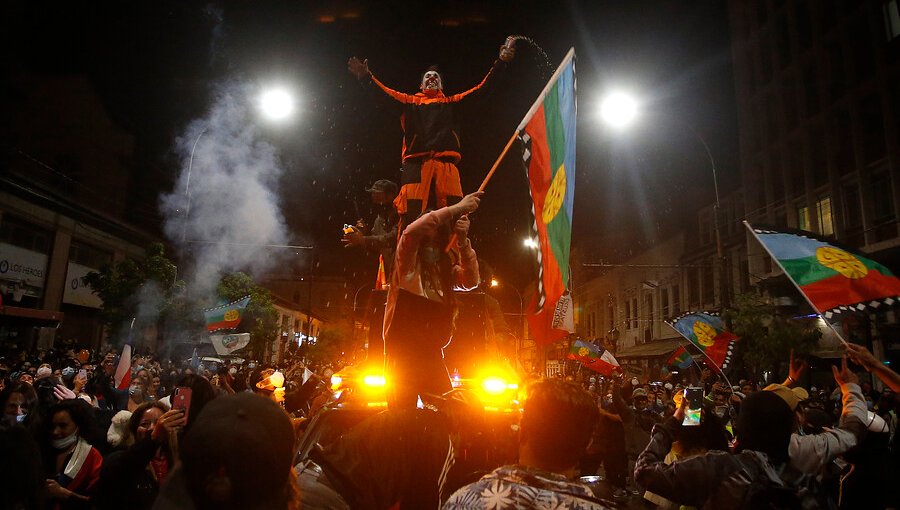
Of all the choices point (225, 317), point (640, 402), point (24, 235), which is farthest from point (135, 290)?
point (640, 402)

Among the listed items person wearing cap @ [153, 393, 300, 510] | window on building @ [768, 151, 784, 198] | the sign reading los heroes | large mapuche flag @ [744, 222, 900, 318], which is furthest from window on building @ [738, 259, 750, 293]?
the sign reading los heroes

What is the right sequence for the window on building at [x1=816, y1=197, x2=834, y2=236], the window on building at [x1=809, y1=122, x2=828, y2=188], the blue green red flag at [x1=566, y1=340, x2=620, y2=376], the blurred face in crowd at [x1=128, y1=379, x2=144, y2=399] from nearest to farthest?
the blurred face in crowd at [x1=128, y1=379, x2=144, y2=399]
the blue green red flag at [x1=566, y1=340, x2=620, y2=376]
the window on building at [x1=816, y1=197, x2=834, y2=236]
the window on building at [x1=809, y1=122, x2=828, y2=188]

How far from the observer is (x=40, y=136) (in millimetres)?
38031

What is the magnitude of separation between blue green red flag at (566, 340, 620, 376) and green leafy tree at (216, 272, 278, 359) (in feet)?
93.6

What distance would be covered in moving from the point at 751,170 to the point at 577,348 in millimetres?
27460

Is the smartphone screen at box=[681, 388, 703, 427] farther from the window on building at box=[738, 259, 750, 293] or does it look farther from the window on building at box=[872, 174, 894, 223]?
the window on building at box=[738, 259, 750, 293]

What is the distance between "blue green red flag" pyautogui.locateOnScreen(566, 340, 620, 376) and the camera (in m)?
17.1

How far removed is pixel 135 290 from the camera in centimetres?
3325

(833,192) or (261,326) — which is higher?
(833,192)

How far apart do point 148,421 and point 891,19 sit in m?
35.1

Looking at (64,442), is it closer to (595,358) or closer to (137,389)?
(137,389)

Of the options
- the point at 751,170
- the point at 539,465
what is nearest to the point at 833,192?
the point at 751,170

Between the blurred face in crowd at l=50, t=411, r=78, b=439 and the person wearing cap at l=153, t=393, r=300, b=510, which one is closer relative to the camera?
the person wearing cap at l=153, t=393, r=300, b=510

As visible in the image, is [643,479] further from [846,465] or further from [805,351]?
[805,351]
